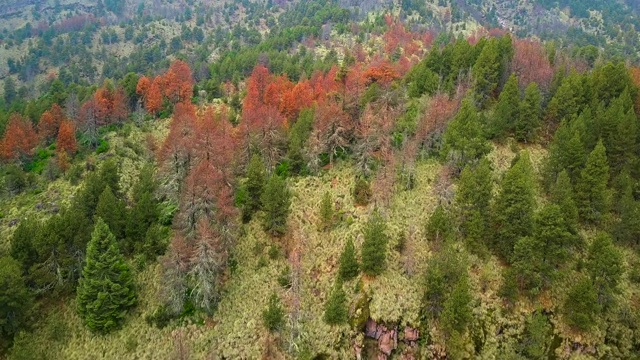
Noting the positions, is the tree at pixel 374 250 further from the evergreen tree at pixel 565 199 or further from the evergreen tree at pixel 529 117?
the evergreen tree at pixel 529 117

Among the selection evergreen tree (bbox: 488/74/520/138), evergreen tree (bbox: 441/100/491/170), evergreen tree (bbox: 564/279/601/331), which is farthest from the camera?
evergreen tree (bbox: 488/74/520/138)

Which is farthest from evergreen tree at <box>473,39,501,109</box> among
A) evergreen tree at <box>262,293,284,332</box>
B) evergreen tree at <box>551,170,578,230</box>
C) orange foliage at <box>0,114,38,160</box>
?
orange foliage at <box>0,114,38,160</box>

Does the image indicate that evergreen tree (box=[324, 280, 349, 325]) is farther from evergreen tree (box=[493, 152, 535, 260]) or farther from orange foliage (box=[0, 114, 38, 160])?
orange foliage (box=[0, 114, 38, 160])

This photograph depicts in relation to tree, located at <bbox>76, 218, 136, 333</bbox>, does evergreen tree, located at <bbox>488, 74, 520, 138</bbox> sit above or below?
above

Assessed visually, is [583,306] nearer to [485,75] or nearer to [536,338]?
[536,338]

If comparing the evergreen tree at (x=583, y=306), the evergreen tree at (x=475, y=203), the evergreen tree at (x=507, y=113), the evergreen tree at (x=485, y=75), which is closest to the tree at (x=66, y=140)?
the evergreen tree at (x=475, y=203)

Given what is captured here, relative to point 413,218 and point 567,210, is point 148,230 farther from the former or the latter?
point 567,210
